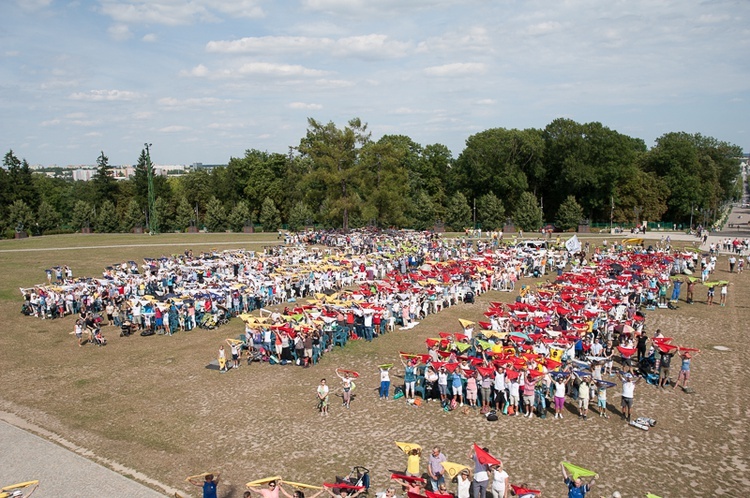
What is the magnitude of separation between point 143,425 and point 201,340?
810 cm

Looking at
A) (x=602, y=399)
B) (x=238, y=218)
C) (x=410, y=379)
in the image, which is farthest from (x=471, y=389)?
(x=238, y=218)

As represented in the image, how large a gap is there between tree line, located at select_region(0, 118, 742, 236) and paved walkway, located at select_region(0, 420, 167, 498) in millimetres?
45668

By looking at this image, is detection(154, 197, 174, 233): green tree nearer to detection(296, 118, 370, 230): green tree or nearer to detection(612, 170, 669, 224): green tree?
detection(296, 118, 370, 230): green tree

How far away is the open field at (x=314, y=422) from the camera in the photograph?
Answer: 12133mm

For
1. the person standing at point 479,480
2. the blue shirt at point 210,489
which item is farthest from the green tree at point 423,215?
the blue shirt at point 210,489

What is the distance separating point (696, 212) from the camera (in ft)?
248

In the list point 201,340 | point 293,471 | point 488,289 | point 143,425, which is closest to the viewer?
point 293,471

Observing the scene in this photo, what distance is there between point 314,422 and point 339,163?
4750 centimetres

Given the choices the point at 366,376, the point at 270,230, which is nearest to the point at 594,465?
the point at 366,376

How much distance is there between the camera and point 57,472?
12141mm

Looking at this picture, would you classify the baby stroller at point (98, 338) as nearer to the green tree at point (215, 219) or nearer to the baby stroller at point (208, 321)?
the baby stroller at point (208, 321)

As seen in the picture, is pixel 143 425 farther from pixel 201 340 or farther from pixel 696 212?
pixel 696 212

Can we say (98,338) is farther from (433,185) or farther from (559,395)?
(433,185)

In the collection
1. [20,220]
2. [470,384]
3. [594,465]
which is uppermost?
[20,220]
